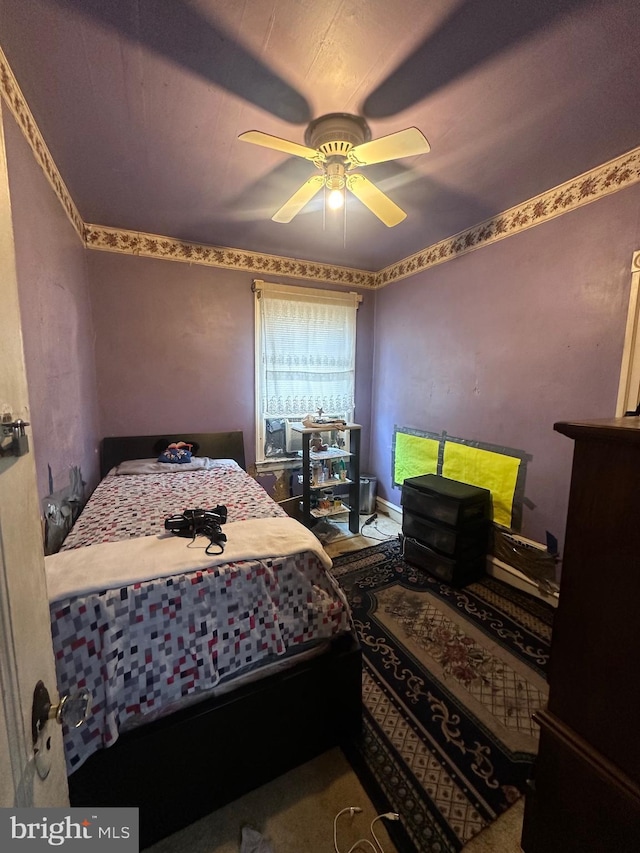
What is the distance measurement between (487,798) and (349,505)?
2246 mm

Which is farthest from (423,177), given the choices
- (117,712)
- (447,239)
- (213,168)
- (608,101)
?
(117,712)

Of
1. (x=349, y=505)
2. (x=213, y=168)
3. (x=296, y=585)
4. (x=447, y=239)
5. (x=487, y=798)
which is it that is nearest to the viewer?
(x=487, y=798)

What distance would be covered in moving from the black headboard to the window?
0.80ft

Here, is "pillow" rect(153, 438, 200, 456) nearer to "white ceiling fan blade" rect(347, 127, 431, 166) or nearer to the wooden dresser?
"white ceiling fan blade" rect(347, 127, 431, 166)

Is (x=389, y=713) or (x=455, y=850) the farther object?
(x=389, y=713)

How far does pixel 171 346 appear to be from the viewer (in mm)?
3014

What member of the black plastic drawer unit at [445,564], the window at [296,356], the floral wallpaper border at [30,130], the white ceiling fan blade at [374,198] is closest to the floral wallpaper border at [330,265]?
the floral wallpaper border at [30,130]

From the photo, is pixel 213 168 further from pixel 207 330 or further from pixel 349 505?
pixel 349 505

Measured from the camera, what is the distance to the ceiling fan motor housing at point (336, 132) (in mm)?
1503

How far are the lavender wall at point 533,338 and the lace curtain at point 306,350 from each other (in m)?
0.71

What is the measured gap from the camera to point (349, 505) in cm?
338

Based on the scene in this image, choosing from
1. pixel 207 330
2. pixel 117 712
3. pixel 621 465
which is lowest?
pixel 117 712

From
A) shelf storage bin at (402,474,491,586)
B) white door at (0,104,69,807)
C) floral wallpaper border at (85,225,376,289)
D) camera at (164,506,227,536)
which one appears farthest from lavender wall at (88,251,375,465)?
white door at (0,104,69,807)

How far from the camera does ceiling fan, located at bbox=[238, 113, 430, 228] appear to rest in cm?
134
